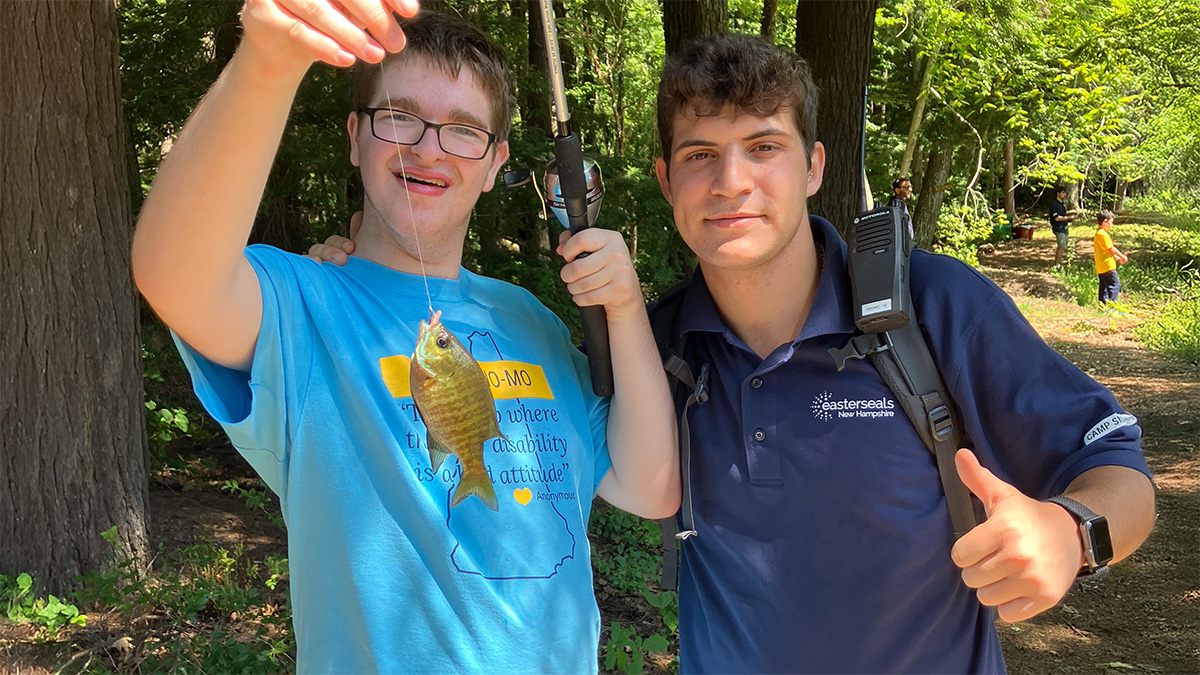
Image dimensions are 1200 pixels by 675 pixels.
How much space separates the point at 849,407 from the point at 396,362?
128 cm

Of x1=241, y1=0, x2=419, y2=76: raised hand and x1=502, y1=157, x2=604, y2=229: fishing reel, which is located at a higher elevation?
x1=241, y1=0, x2=419, y2=76: raised hand

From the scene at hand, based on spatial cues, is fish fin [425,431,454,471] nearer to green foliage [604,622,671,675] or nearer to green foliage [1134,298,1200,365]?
green foliage [604,622,671,675]

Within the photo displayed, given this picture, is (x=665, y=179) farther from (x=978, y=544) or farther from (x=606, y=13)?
(x=606, y=13)

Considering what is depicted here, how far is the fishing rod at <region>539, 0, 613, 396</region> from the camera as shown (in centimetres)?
245

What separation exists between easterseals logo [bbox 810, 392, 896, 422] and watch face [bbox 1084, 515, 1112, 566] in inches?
24.8

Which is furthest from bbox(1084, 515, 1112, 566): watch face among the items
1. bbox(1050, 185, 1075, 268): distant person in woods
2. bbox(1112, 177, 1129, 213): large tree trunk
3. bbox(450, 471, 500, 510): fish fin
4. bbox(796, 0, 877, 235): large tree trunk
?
bbox(1112, 177, 1129, 213): large tree trunk

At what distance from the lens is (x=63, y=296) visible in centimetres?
516

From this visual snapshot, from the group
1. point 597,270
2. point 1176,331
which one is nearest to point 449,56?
point 597,270

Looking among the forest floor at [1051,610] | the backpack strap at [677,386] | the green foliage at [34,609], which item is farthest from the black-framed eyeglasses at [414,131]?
the green foliage at [34,609]

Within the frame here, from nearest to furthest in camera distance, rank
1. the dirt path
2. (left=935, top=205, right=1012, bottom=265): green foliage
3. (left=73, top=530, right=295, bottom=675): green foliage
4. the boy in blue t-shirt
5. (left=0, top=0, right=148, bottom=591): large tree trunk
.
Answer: the boy in blue t-shirt, (left=73, top=530, right=295, bottom=675): green foliage, (left=0, top=0, right=148, bottom=591): large tree trunk, the dirt path, (left=935, top=205, right=1012, bottom=265): green foliage

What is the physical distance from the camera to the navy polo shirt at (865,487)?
8.11 feet

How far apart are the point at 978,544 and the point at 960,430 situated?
33.4 inches

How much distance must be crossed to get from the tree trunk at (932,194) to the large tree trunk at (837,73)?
12804mm

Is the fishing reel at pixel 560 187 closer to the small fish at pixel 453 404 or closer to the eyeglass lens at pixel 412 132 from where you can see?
the eyeglass lens at pixel 412 132
